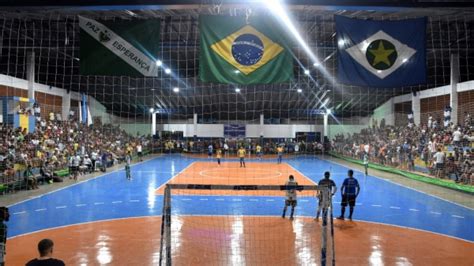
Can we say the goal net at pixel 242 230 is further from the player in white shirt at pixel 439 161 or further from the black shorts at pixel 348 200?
Answer: the player in white shirt at pixel 439 161

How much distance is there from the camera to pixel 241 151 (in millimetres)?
30406

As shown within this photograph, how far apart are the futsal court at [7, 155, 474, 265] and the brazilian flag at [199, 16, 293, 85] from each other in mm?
4165

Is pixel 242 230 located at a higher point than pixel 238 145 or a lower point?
lower

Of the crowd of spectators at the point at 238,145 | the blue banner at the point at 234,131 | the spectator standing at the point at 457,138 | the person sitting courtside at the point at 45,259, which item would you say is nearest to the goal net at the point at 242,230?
the person sitting courtside at the point at 45,259

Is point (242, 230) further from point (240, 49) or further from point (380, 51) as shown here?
point (380, 51)

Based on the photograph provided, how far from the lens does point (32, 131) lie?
23641 mm

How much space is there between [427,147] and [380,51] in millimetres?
16821

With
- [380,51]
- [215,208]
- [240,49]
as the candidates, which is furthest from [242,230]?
[380,51]

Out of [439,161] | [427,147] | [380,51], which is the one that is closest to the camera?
[380,51]

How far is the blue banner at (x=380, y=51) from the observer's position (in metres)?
9.70

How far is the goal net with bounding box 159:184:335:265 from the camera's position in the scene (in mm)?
7852

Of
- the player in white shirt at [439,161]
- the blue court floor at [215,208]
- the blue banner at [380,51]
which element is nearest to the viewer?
the blue banner at [380,51]

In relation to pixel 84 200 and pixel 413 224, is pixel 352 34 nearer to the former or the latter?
pixel 413 224

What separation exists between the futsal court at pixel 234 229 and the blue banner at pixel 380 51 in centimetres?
417
